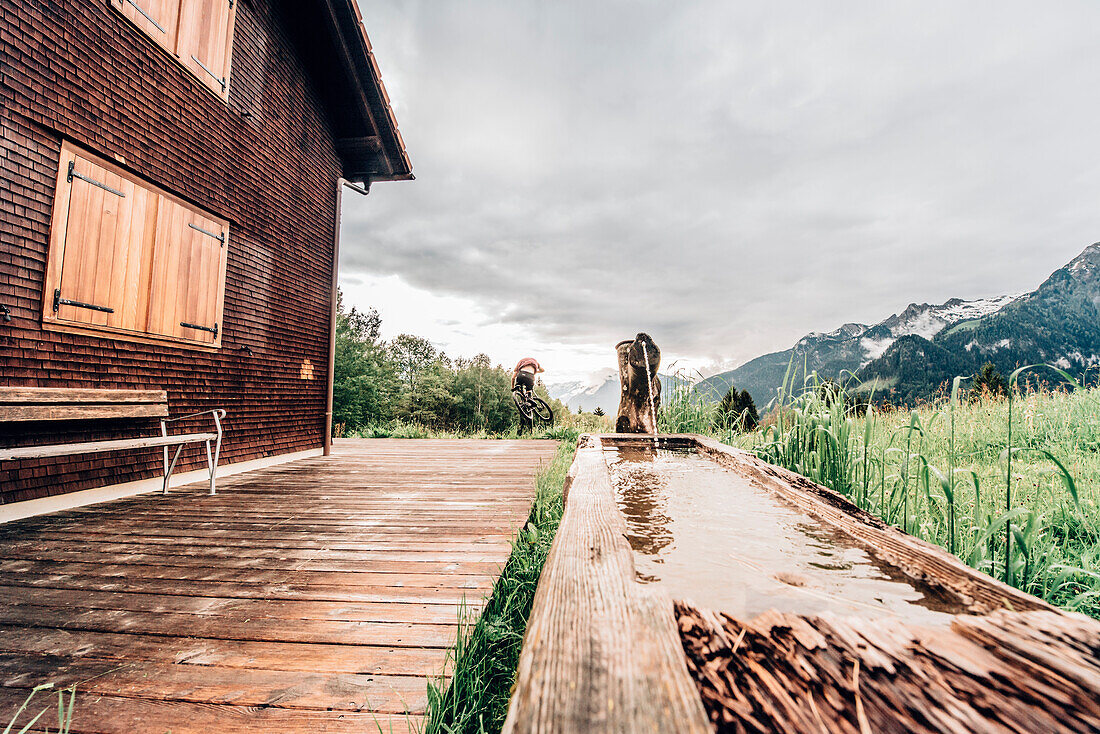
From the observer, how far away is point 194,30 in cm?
414

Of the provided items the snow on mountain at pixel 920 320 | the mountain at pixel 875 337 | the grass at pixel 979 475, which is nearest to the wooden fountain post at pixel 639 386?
the grass at pixel 979 475

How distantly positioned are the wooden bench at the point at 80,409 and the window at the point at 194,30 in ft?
9.55

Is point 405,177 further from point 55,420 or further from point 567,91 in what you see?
point 567,91

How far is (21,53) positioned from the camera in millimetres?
2904

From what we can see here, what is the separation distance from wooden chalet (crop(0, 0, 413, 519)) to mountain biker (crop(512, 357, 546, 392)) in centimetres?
370

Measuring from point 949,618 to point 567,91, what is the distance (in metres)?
18.7

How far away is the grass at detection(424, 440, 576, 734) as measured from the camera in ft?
3.68

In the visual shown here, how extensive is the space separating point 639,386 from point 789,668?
492cm

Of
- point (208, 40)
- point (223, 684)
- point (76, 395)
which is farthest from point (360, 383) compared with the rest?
point (223, 684)

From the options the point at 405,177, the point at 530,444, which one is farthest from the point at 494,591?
the point at 405,177

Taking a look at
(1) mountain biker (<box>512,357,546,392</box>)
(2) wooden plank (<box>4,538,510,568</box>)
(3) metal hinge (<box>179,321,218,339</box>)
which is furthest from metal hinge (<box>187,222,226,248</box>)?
(1) mountain biker (<box>512,357,546,392</box>)

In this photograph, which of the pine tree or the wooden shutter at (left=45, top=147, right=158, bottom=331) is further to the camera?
the pine tree

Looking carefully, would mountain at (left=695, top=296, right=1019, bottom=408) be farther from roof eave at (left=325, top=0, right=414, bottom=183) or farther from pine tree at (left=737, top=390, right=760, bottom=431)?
roof eave at (left=325, top=0, right=414, bottom=183)

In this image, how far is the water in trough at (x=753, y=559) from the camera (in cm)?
96
